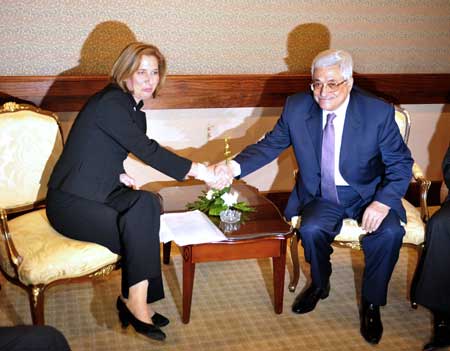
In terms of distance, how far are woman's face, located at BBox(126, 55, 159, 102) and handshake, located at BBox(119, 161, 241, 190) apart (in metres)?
0.45

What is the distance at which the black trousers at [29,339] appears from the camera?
6.77 feet

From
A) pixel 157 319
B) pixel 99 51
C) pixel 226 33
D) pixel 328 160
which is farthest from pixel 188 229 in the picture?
pixel 226 33

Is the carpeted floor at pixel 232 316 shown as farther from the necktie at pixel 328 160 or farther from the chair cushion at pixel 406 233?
the necktie at pixel 328 160

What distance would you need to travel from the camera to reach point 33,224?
3.28 metres

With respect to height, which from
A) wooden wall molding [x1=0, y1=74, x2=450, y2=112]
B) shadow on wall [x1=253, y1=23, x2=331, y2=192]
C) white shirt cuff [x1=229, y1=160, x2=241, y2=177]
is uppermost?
shadow on wall [x1=253, y1=23, x2=331, y2=192]

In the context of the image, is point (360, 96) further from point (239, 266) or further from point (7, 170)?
point (7, 170)

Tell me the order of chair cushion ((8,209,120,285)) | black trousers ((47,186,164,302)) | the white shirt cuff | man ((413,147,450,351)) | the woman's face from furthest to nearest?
1. the white shirt cuff
2. man ((413,147,450,351))
3. the woman's face
4. black trousers ((47,186,164,302))
5. chair cushion ((8,209,120,285))

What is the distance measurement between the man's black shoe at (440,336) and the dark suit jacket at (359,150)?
22.7 inches

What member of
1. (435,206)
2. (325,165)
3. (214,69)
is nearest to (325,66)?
(325,165)

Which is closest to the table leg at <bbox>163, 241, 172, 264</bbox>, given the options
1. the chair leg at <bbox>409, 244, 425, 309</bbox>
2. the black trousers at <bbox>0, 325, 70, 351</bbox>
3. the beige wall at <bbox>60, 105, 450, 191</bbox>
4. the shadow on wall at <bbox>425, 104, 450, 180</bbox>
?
the beige wall at <bbox>60, 105, 450, 191</bbox>

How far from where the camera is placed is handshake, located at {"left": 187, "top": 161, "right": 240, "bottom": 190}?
11.1ft

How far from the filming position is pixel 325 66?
3.37m

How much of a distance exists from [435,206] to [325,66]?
248cm

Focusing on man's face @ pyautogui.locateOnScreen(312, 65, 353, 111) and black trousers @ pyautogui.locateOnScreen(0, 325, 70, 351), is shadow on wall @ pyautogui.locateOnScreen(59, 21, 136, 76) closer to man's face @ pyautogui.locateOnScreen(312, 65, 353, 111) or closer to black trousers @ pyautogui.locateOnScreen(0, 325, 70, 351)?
man's face @ pyautogui.locateOnScreen(312, 65, 353, 111)
